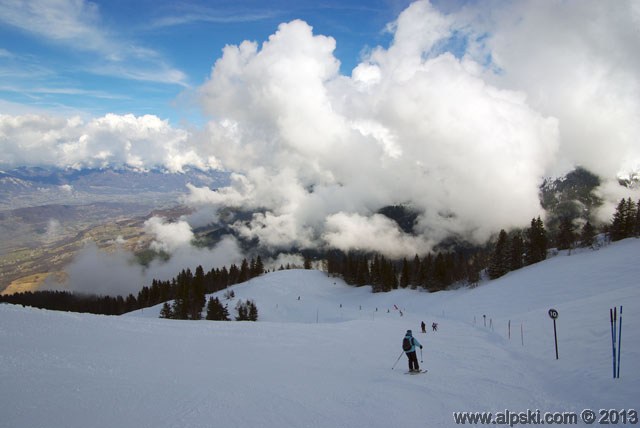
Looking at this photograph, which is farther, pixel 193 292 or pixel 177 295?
pixel 177 295

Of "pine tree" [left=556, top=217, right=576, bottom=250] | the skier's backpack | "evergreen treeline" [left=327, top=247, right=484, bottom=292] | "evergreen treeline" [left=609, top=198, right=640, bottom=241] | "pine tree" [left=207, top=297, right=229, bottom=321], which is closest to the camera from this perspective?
the skier's backpack

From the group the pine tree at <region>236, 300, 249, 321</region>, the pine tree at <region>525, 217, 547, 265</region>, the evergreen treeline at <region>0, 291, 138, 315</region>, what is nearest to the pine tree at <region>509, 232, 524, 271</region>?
the pine tree at <region>525, 217, 547, 265</region>

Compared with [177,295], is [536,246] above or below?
above

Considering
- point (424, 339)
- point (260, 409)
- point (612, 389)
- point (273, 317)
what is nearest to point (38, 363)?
point (260, 409)

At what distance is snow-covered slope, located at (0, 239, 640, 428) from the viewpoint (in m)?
9.05

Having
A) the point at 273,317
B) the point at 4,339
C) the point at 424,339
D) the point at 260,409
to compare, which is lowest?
the point at 273,317

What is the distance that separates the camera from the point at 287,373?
1423 cm

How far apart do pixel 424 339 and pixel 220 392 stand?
20.3m

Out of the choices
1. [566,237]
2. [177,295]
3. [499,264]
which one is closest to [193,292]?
[177,295]

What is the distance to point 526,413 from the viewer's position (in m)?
11.2

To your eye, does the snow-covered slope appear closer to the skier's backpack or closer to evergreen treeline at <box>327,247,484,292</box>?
the skier's backpack

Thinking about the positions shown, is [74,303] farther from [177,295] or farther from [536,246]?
[536,246]

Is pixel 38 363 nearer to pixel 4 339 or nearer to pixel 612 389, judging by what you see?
pixel 4 339

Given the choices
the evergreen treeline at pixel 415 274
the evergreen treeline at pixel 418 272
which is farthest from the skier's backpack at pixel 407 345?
the evergreen treeline at pixel 415 274
